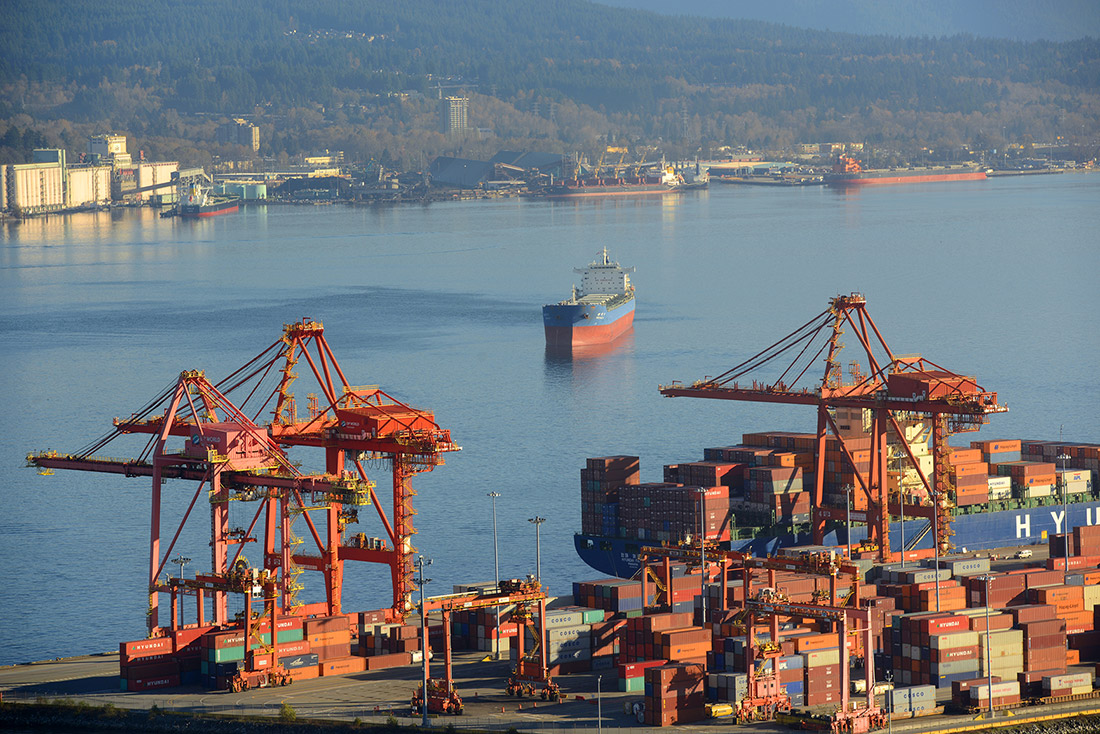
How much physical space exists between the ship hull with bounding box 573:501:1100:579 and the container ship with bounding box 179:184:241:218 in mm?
147643

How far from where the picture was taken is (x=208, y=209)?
187625 mm

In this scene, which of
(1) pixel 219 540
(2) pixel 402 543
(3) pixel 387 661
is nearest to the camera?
(3) pixel 387 661

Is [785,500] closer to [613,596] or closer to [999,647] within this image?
[613,596]

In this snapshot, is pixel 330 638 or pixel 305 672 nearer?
pixel 305 672

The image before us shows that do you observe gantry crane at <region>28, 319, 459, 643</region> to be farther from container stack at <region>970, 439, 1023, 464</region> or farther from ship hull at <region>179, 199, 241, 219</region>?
ship hull at <region>179, 199, 241, 219</region>

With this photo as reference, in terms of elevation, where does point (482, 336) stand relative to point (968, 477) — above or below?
above

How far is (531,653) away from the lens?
31.2m

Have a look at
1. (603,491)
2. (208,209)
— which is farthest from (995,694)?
(208,209)

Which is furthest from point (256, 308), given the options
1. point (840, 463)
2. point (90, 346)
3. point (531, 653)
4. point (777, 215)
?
point (777, 215)

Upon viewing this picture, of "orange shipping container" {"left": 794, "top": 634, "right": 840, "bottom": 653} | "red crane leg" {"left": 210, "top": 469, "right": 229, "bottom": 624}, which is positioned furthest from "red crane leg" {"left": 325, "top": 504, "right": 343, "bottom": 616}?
"orange shipping container" {"left": 794, "top": 634, "right": 840, "bottom": 653}

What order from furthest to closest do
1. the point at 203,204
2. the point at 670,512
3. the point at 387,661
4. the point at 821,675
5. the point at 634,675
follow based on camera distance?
the point at 203,204, the point at 670,512, the point at 387,661, the point at 634,675, the point at 821,675

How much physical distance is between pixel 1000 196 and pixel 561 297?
103270mm

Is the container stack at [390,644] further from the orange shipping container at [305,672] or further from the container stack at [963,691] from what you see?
the container stack at [963,691]

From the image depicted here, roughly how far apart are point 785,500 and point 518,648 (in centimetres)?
1302
